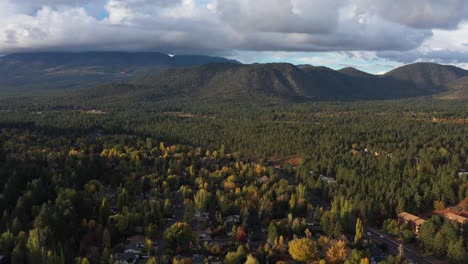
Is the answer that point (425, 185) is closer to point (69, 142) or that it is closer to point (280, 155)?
point (280, 155)

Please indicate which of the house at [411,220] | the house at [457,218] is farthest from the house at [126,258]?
the house at [457,218]

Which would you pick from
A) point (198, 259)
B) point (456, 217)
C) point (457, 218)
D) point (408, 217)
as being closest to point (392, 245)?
point (408, 217)

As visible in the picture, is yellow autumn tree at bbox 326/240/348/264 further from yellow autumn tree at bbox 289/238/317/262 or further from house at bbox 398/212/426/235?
house at bbox 398/212/426/235

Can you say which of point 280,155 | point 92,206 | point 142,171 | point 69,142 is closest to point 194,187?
point 142,171

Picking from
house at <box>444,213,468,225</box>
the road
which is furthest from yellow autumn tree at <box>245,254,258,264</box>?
house at <box>444,213,468,225</box>

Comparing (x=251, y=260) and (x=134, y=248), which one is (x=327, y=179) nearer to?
(x=251, y=260)

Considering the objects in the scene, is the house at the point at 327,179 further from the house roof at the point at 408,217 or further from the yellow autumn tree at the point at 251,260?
the yellow autumn tree at the point at 251,260
